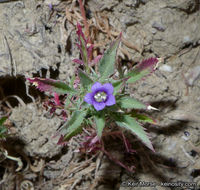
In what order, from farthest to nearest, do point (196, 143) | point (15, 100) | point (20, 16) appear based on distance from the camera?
1. point (15, 100)
2. point (196, 143)
3. point (20, 16)

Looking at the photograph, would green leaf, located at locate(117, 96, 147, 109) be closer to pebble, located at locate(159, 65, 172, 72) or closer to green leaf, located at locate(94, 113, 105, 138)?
green leaf, located at locate(94, 113, 105, 138)

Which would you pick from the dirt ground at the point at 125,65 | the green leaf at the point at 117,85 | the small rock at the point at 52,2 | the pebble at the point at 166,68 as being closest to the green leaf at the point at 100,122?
the green leaf at the point at 117,85

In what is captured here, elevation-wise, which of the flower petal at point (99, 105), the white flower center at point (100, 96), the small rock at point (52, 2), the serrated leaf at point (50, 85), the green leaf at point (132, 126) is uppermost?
the small rock at point (52, 2)

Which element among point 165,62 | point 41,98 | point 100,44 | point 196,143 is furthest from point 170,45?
point 41,98

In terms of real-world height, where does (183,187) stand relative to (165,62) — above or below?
below

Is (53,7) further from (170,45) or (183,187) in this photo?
(183,187)

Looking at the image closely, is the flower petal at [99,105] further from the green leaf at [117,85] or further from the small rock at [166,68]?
the small rock at [166,68]

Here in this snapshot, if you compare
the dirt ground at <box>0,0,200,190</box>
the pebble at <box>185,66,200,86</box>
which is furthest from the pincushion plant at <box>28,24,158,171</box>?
the pebble at <box>185,66,200,86</box>
